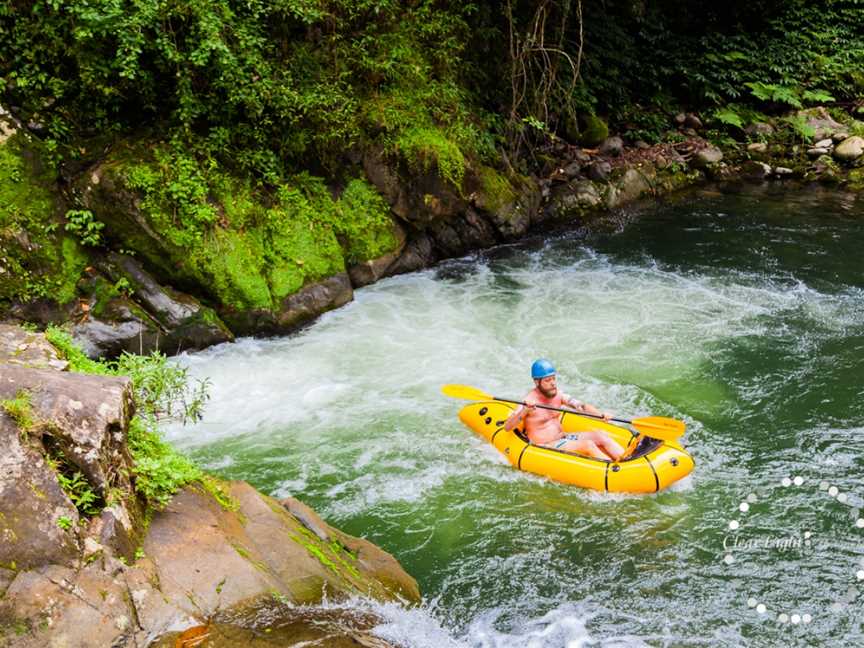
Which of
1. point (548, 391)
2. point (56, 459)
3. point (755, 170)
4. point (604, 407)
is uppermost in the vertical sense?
point (56, 459)

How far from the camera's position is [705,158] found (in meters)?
13.1

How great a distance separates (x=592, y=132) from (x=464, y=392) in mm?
7877

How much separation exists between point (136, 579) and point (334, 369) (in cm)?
406

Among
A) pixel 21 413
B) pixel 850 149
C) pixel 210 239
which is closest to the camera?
pixel 21 413

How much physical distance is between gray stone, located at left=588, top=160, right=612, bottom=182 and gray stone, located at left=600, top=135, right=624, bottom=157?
0.64 m

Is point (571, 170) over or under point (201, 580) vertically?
over

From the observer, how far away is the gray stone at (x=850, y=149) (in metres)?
13.2

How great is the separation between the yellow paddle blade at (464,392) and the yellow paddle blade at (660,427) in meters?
1.29

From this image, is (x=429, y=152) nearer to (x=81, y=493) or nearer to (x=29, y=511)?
(x=81, y=493)

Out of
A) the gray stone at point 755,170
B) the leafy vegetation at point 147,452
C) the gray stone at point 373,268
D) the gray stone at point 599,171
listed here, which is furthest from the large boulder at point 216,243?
the gray stone at point 755,170

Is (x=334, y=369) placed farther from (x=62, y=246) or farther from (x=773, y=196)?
(x=773, y=196)

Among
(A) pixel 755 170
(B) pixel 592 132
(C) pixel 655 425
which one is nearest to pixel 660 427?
(C) pixel 655 425

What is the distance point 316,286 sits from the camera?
26.3ft

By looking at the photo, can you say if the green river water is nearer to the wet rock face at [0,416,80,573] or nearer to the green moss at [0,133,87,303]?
the wet rock face at [0,416,80,573]
